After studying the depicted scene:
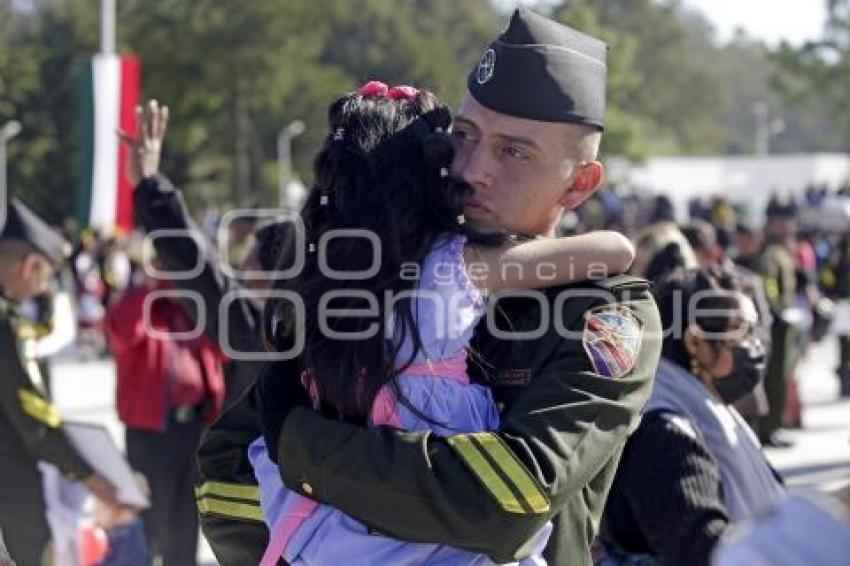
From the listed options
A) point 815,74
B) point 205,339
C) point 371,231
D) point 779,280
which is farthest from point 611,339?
point 815,74

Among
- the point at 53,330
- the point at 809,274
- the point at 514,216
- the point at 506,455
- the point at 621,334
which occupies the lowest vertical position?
the point at 809,274

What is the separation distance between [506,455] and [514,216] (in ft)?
1.28

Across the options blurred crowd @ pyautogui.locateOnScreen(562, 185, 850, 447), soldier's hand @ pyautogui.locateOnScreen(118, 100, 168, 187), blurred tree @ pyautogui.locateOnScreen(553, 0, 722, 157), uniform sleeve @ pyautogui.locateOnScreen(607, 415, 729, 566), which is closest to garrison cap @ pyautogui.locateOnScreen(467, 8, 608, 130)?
uniform sleeve @ pyautogui.locateOnScreen(607, 415, 729, 566)

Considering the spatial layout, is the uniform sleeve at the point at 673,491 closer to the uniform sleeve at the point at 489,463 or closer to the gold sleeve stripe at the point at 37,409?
the uniform sleeve at the point at 489,463

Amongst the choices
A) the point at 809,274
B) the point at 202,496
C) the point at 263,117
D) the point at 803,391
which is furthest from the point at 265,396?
the point at 263,117

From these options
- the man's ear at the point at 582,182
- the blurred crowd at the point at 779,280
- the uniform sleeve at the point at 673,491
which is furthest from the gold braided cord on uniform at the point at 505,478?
the blurred crowd at the point at 779,280

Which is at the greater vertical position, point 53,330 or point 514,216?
point 514,216

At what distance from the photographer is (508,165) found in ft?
Answer: 7.23

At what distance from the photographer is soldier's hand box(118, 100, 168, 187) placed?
412 cm

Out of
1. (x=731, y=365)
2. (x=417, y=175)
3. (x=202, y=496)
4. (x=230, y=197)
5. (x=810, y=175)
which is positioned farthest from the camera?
(x=230, y=197)

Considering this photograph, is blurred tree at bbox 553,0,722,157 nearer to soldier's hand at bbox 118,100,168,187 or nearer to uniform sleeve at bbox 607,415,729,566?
soldier's hand at bbox 118,100,168,187

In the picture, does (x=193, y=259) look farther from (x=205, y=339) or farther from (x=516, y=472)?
(x=516, y=472)

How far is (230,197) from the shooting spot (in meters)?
51.3

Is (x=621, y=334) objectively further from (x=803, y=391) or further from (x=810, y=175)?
(x=810, y=175)
